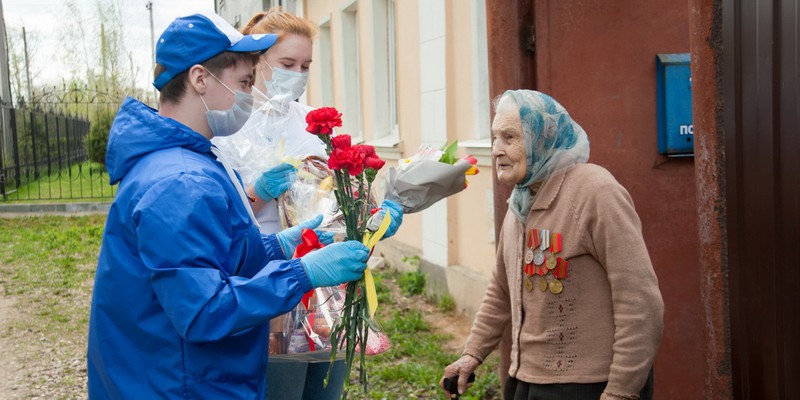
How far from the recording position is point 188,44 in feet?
8.23

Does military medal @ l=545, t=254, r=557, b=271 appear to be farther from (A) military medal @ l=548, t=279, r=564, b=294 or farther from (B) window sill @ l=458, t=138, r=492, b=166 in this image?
(B) window sill @ l=458, t=138, r=492, b=166

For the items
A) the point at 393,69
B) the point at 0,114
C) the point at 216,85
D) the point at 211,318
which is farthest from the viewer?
the point at 0,114

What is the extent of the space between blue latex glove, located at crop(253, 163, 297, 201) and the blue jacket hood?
82cm

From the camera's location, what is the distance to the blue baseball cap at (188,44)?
8.24 ft

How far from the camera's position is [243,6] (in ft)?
78.0

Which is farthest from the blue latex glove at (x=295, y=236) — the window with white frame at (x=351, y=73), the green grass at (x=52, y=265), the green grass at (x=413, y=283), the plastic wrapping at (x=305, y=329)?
the window with white frame at (x=351, y=73)

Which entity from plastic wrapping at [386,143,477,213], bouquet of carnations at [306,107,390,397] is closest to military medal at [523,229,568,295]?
plastic wrapping at [386,143,477,213]

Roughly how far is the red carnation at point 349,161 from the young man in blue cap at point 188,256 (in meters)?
0.22

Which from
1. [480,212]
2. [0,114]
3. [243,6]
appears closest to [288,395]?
[480,212]

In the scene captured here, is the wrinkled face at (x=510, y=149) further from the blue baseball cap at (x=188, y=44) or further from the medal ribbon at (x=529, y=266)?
the blue baseball cap at (x=188, y=44)

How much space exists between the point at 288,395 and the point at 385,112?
8.44 metres

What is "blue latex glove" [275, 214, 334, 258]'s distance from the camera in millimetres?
3090

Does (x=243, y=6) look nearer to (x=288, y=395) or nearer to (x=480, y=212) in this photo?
(x=480, y=212)

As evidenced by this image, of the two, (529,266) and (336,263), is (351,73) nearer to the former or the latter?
(529,266)
